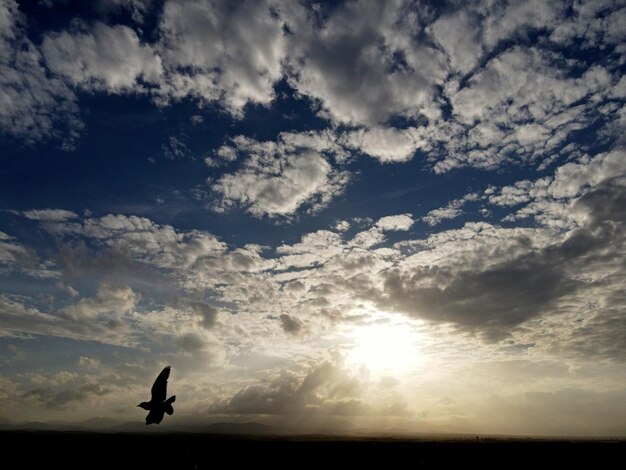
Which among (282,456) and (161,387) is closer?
(161,387)

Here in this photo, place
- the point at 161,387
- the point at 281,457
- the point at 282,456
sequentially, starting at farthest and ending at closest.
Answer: the point at 282,456 → the point at 281,457 → the point at 161,387

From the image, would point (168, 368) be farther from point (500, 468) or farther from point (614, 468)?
point (614, 468)

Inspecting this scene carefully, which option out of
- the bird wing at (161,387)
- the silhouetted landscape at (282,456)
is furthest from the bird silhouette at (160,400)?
the silhouetted landscape at (282,456)

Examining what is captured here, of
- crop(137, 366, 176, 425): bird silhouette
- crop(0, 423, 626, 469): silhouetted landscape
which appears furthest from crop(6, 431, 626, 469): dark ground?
crop(137, 366, 176, 425): bird silhouette

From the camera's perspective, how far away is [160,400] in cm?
2248

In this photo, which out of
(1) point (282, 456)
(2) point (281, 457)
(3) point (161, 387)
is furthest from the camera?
(1) point (282, 456)

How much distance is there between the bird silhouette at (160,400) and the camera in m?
21.9

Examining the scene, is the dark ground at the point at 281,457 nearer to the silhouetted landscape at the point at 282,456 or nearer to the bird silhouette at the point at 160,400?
the silhouetted landscape at the point at 282,456

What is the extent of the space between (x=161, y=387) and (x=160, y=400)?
98cm

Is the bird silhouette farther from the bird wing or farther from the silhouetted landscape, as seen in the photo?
the silhouetted landscape

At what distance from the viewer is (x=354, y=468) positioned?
47094 millimetres

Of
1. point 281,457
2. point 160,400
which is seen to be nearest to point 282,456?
point 281,457

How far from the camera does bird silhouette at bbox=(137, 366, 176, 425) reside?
A: 71.8 ft

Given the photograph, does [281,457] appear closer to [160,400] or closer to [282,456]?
[282,456]
